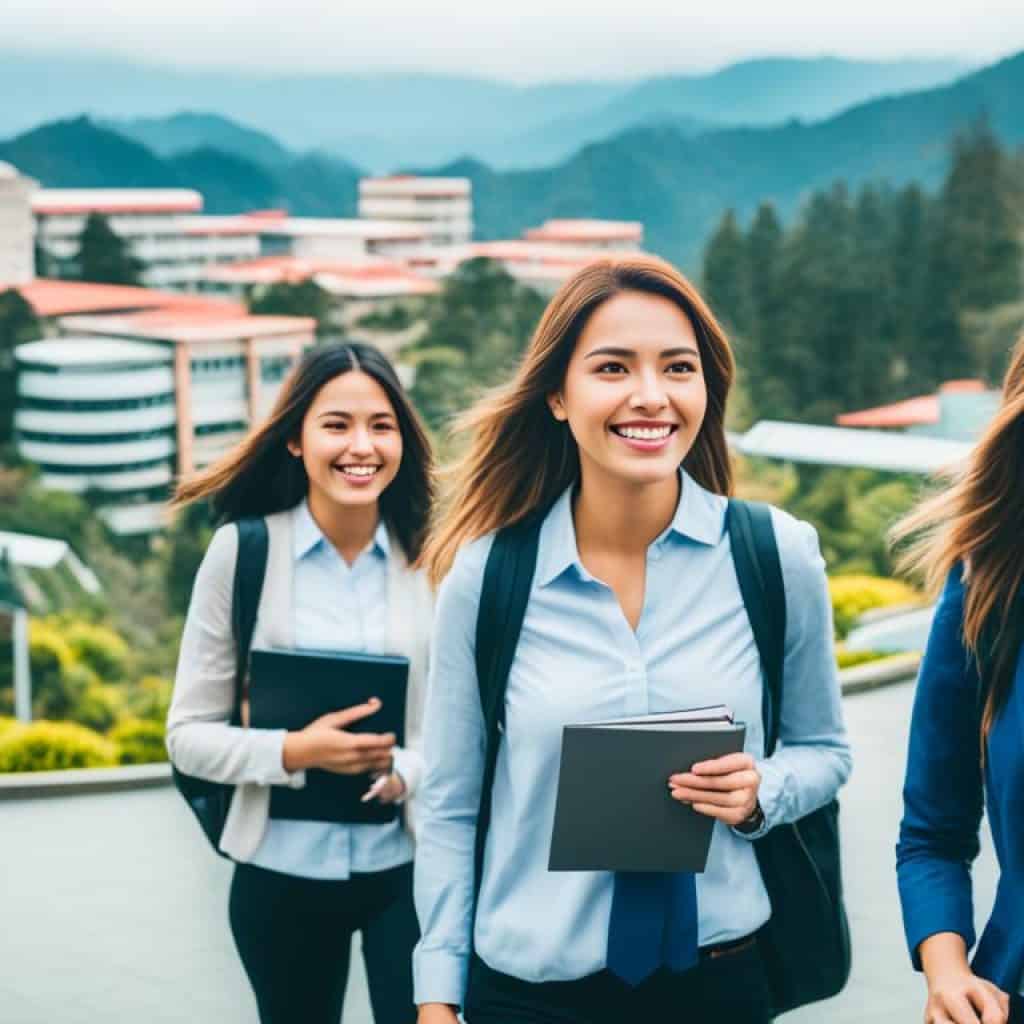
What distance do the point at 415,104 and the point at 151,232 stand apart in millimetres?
10576

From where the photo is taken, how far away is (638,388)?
161cm

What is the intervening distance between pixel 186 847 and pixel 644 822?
374 cm

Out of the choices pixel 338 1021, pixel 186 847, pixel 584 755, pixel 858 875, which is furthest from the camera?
pixel 186 847

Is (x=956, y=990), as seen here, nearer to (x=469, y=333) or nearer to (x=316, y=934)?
(x=316, y=934)

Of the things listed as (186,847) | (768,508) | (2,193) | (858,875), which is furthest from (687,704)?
(2,193)

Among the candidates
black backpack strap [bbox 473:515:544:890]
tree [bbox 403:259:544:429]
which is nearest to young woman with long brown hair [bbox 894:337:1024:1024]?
black backpack strap [bbox 473:515:544:890]

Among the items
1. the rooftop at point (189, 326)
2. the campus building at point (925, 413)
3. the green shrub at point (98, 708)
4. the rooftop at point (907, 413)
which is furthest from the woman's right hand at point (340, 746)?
the rooftop at point (189, 326)

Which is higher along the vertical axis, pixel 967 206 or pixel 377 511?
pixel 967 206

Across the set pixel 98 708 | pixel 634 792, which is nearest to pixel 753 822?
pixel 634 792

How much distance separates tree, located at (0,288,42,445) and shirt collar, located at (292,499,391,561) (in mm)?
26285

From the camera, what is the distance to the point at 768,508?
169cm

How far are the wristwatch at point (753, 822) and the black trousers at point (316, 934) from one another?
78 centimetres

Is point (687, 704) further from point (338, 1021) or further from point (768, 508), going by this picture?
→ point (338, 1021)

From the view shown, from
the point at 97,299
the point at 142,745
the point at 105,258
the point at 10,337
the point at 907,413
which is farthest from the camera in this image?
the point at 105,258
